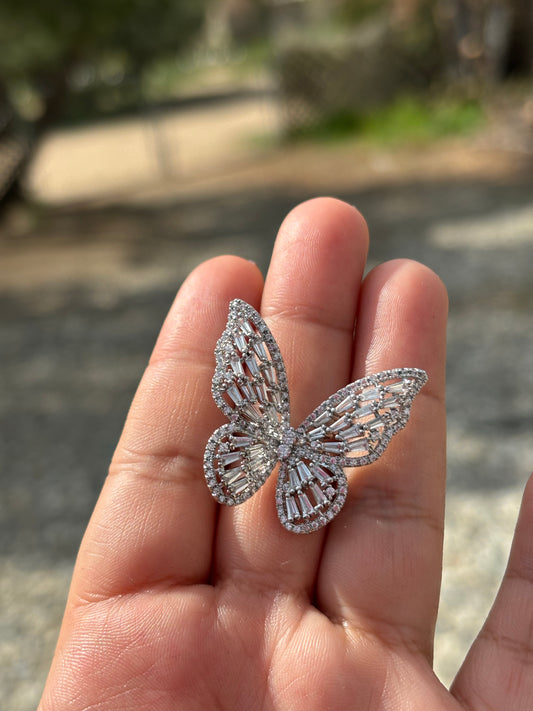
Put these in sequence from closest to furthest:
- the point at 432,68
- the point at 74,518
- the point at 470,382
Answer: the point at 74,518 < the point at 470,382 < the point at 432,68

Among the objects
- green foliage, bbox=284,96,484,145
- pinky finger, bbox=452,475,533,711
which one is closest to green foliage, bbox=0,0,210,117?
green foliage, bbox=284,96,484,145

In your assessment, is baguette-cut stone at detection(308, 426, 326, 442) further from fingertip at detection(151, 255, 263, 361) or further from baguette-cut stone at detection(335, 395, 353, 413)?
fingertip at detection(151, 255, 263, 361)

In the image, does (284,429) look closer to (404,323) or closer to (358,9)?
(404,323)

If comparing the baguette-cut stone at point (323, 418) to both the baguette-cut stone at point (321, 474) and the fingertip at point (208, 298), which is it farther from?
the fingertip at point (208, 298)

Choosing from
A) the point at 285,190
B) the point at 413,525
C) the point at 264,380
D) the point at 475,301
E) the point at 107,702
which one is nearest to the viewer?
the point at 107,702

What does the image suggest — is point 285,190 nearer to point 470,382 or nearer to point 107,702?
point 470,382

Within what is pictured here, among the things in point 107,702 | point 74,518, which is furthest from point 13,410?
point 107,702

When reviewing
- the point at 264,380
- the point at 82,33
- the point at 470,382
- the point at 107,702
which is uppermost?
the point at 82,33
